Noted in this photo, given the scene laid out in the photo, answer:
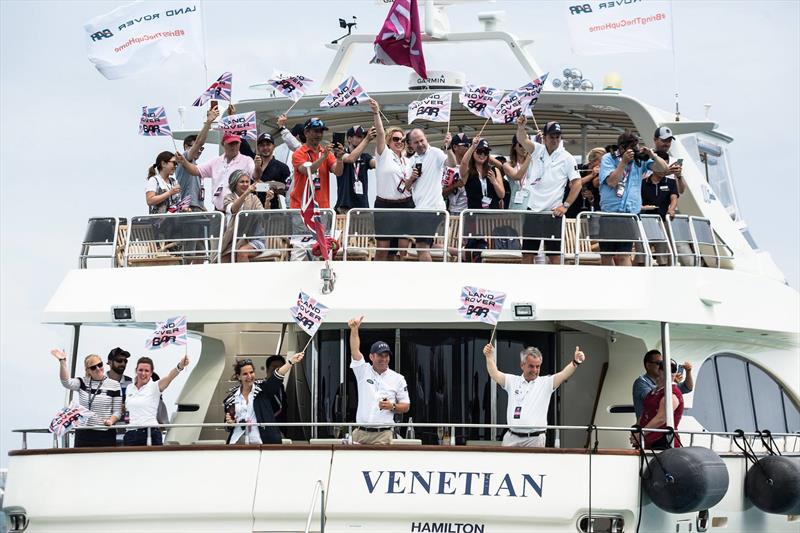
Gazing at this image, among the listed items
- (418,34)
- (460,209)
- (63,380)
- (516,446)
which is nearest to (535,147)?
(460,209)

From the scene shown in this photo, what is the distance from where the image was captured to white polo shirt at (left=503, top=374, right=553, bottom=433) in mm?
15555

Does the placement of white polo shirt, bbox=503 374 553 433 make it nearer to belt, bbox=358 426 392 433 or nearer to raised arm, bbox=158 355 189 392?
belt, bbox=358 426 392 433

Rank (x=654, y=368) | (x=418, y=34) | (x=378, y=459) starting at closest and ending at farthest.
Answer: (x=378, y=459), (x=654, y=368), (x=418, y=34)

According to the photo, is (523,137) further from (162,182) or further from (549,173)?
(162,182)

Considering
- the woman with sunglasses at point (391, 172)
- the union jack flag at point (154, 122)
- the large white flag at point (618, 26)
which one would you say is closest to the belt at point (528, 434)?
the woman with sunglasses at point (391, 172)

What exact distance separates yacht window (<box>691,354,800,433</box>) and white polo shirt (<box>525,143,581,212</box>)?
2.63m

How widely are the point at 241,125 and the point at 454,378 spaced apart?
3.94m

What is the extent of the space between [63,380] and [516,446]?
4834 millimetres

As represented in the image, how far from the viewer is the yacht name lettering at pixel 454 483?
15070 millimetres

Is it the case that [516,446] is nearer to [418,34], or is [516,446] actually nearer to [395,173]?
[395,173]

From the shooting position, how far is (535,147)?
57.9 feet

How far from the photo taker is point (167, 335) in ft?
52.6

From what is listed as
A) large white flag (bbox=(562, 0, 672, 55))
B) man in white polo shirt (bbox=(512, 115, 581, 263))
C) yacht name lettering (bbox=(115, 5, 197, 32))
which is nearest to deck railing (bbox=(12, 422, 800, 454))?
man in white polo shirt (bbox=(512, 115, 581, 263))

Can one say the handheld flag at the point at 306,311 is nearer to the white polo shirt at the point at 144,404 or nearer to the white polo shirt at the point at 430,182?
the white polo shirt at the point at 144,404
